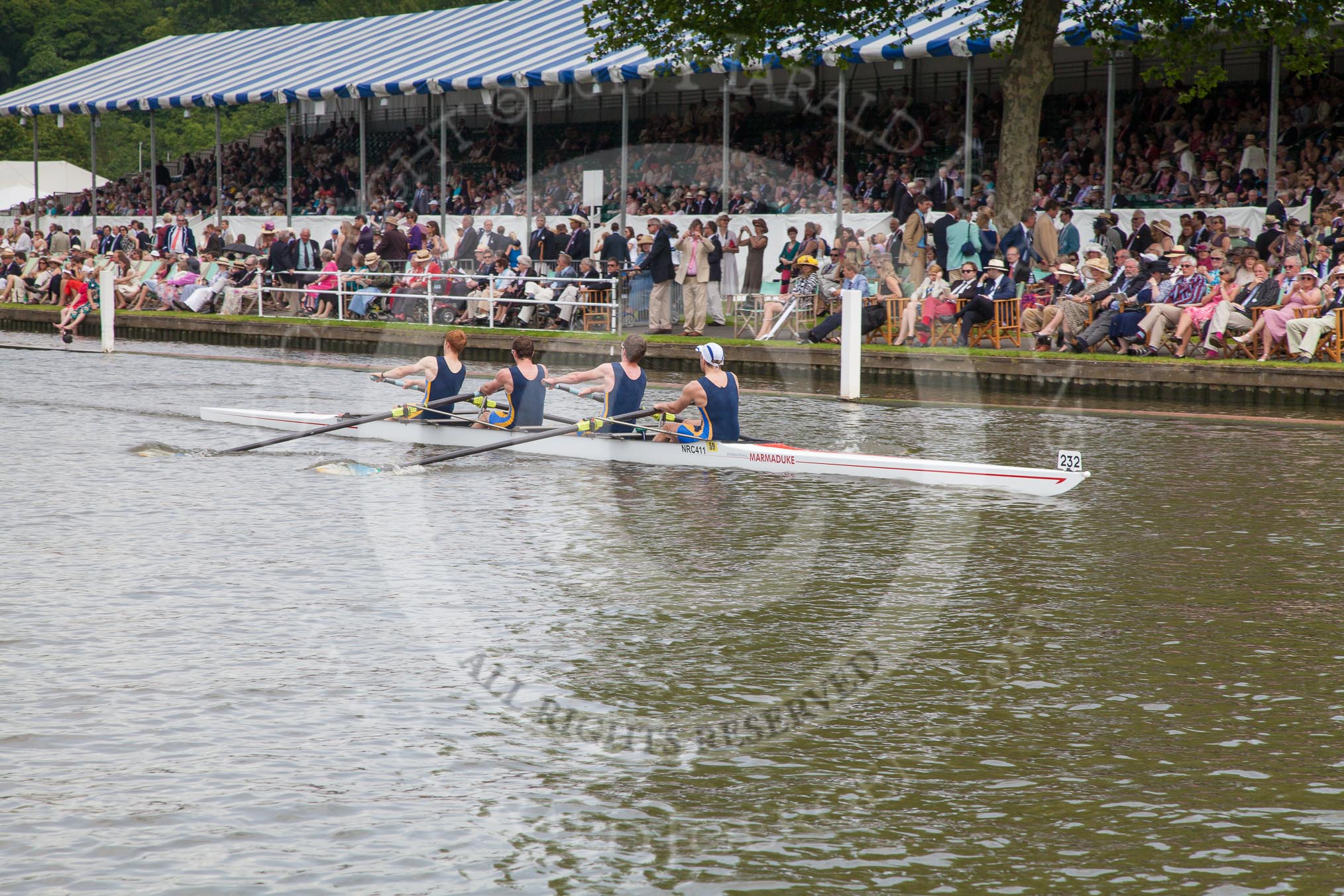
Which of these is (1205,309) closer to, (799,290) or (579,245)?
(799,290)

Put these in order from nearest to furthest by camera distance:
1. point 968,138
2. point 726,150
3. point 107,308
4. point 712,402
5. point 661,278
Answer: point 712,402
point 661,278
point 968,138
point 107,308
point 726,150

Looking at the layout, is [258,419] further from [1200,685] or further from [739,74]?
[739,74]

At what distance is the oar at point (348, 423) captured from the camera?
47.3 ft

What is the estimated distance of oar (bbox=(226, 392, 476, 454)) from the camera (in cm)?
1443

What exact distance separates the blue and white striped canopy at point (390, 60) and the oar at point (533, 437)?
538 inches

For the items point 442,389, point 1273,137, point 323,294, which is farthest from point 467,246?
point 442,389

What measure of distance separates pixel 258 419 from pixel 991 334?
33.1 ft

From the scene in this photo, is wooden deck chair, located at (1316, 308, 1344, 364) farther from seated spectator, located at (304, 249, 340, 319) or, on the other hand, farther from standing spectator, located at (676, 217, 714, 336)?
seated spectator, located at (304, 249, 340, 319)

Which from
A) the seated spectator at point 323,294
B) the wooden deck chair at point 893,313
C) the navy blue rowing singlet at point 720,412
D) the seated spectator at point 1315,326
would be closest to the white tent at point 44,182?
the seated spectator at point 323,294

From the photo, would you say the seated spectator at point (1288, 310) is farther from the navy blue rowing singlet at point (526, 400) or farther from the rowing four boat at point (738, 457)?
the navy blue rowing singlet at point (526, 400)

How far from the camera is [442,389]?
14781mm

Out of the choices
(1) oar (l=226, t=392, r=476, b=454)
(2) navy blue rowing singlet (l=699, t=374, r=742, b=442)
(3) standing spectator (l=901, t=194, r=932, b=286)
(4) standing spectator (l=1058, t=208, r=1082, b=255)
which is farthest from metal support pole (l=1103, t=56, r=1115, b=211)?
(1) oar (l=226, t=392, r=476, b=454)

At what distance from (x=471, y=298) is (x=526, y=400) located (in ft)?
38.3

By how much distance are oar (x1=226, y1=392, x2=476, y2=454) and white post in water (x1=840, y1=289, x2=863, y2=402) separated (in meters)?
5.72
